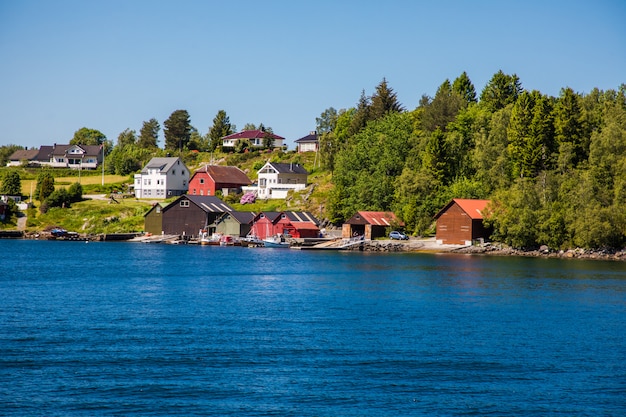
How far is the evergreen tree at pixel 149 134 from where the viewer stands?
160875mm

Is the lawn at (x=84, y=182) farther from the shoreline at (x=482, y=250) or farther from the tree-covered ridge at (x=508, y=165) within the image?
the shoreline at (x=482, y=250)

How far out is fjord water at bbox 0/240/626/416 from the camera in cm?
2144

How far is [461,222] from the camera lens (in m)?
78.2

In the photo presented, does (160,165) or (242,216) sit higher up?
(160,165)

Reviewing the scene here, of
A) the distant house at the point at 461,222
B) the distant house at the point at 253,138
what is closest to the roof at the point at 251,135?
the distant house at the point at 253,138

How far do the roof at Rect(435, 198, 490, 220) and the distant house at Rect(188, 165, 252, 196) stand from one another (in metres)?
41.6

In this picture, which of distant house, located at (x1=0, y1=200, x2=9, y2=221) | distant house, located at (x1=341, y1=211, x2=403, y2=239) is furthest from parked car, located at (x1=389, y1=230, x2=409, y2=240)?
distant house, located at (x1=0, y1=200, x2=9, y2=221)

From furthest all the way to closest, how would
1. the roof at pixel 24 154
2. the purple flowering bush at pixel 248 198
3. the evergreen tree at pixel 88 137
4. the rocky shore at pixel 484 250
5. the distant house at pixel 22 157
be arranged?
the evergreen tree at pixel 88 137, the roof at pixel 24 154, the distant house at pixel 22 157, the purple flowering bush at pixel 248 198, the rocky shore at pixel 484 250

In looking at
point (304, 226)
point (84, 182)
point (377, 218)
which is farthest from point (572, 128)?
point (84, 182)

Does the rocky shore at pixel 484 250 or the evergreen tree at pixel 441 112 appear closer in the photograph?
the rocky shore at pixel 484 250

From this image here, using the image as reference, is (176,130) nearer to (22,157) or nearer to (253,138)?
(253,138)

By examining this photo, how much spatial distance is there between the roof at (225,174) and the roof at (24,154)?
159 feet

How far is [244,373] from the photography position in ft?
79.3

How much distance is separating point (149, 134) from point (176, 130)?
14782 millimetres
